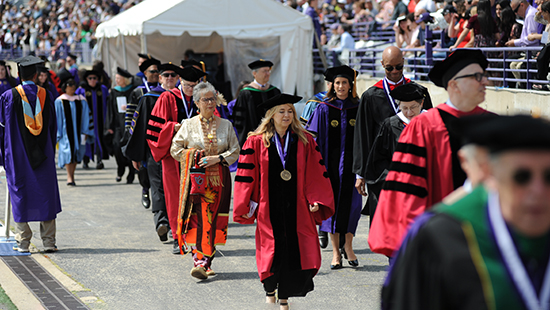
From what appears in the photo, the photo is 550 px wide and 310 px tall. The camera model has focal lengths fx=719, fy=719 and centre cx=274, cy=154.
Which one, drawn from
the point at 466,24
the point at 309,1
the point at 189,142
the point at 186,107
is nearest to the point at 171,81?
the point at 186,107

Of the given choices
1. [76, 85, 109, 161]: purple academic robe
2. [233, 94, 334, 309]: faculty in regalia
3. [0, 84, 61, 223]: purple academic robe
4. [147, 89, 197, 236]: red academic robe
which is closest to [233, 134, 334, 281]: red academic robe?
[233, 94, 334, 309]: faculty in regalia

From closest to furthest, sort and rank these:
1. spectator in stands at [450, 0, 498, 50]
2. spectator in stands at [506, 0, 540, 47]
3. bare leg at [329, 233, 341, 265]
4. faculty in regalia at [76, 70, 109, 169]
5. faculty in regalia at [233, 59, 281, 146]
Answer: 1. bare leg at [329, 233, 341, 265]
2. faculty in regalia at [233, 59, 281, 146]
3. spectator in stands at [506, 0, 540, 47]
4. spectator in stands at [450, 0, 498, 50]
5. faculty in regalia at [76, 70, 109, 169]

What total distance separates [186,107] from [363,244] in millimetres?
2475

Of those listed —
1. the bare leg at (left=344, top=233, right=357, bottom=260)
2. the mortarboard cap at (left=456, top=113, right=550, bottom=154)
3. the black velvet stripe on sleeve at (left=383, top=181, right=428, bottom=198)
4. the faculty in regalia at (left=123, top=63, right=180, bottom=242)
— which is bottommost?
the bare leg at (left=344, top=233, right=357, bottom=260)

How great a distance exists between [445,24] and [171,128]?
7.80 meters

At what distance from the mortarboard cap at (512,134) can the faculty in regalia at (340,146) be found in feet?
17.2

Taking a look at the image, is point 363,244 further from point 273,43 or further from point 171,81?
point 273,43

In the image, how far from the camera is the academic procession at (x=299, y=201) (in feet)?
6.06

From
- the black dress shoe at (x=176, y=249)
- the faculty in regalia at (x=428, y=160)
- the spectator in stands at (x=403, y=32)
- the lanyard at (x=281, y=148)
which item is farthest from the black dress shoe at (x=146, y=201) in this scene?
the spectator in stands at (x=403, y=32)

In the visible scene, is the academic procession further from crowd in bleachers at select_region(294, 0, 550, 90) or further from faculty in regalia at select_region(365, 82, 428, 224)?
crowd in bleachers at select_region(294, 0, 550, 90)

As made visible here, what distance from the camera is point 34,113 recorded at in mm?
7582

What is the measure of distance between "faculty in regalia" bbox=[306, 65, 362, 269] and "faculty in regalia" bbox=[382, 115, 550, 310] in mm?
5160

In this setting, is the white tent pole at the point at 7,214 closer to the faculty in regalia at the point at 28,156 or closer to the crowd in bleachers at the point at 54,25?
the faculty in regalia at the point at 28,156

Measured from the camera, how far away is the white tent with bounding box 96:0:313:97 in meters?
17.2
